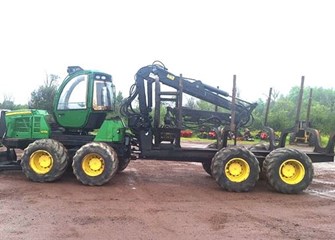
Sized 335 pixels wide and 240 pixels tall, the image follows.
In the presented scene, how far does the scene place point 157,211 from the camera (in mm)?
7918

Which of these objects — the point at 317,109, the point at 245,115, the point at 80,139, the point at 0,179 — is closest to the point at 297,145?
the point at 245,115

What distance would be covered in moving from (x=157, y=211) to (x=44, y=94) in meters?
28.2

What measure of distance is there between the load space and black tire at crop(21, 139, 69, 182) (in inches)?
0.9

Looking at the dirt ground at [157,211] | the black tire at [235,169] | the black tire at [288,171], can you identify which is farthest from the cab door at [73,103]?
the black tire at [288,171]

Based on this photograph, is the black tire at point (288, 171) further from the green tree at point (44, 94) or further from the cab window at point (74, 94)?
the green tree at point (44, 94)

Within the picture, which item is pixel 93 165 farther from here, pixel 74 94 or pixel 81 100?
pixel 74 94

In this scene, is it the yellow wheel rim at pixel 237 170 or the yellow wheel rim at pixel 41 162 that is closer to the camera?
the yellow wheel rim at pixel 237 170

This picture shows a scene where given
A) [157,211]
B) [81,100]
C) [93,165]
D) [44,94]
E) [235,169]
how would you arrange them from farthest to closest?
[44,94]
[81,100]
[93,165]
[235,169]
[157,211]

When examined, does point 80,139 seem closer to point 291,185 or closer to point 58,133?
point 58,133

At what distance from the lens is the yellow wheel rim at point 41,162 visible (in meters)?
10.7

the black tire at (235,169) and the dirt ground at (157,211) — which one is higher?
the black tire at (235,169)

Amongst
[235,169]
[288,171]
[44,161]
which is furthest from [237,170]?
[44,161]

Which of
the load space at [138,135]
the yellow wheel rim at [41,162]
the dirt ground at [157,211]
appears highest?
the load space at [138,135]

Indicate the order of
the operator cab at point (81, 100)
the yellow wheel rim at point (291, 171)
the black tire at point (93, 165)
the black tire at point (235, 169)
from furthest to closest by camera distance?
the operator cab at point (81, 100) < the black tire at point (93, 165) < the yellow wheel rim at point (291, 171) < the black tire at point (235, 169)
